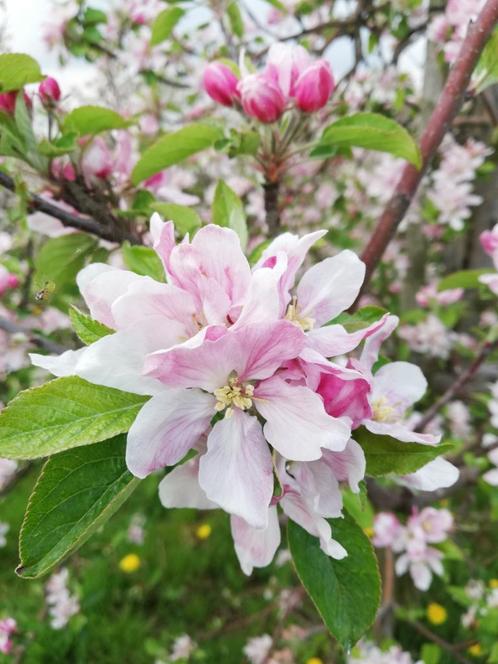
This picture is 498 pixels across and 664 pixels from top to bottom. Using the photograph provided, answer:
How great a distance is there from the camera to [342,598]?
60cm

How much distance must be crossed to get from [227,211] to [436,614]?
2.23 m

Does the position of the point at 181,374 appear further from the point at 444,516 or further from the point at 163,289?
the point at 444,516

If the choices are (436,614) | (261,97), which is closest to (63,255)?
(261,97)

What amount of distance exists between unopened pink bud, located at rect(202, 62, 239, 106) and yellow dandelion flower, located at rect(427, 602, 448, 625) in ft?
7.34

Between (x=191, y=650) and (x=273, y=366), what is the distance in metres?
2.08

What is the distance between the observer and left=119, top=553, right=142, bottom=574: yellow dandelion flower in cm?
286

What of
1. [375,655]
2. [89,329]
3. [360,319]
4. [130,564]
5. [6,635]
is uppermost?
[89,329]

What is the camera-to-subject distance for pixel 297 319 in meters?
0.61

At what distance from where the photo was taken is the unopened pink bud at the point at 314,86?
34.6 inches

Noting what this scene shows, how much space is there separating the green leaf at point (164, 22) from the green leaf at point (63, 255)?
2.33 ft

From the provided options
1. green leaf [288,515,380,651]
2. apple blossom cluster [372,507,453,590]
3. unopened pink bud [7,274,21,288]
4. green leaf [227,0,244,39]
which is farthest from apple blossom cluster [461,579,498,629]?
green leaf [227,0,244,39]

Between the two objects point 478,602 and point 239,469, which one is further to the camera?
point 478,602

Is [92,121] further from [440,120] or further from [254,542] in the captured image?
[254,542]

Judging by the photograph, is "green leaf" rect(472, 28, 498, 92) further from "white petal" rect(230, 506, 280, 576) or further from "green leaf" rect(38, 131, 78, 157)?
"white petal" rect(230, 506, 280, 576)
